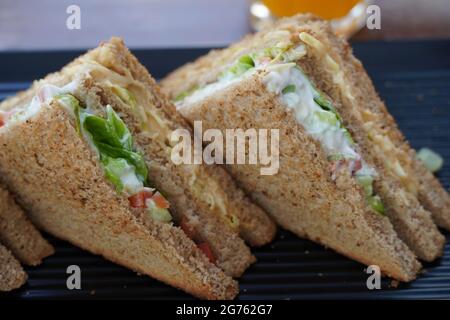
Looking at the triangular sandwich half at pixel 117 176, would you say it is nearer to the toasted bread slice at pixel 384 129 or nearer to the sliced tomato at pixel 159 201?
the sliced tomato at pixel 159 201

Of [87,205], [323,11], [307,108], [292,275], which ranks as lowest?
[292,275]

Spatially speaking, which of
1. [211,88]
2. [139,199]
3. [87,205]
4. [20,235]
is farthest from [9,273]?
[211,88]

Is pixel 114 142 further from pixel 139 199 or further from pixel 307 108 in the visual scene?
pixel 307 108

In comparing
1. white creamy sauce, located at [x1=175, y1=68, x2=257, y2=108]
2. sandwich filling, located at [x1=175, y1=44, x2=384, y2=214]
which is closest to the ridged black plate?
sandwich filling, located at [x1=175, y1=44, x2=384, y2=214]

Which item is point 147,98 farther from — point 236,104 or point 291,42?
point 291,42

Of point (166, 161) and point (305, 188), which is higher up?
point (166, 161)

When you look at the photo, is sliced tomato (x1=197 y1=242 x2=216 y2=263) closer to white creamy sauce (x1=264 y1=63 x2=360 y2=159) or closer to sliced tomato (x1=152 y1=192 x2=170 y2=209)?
sliced tomato (x1=152 y1=192 x2=170 y2=209)

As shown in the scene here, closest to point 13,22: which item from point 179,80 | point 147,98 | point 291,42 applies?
point 179,80

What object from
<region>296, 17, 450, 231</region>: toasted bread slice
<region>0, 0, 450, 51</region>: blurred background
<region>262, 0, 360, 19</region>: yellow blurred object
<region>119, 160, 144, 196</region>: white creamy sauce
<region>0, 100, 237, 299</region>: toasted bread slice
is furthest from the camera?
<region>0, 0, 450, 51</region>: blurred background
